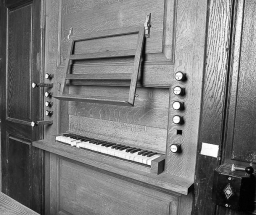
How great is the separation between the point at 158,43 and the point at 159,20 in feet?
0.55

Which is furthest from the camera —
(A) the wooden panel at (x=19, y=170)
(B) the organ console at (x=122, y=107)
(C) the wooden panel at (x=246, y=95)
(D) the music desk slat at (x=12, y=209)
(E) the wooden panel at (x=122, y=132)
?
(A) the wooden panel at (x=19, y=170)

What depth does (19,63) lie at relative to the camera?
279cm

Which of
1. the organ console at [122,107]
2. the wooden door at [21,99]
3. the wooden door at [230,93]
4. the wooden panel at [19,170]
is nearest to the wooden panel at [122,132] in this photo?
the organ console at [122,107]

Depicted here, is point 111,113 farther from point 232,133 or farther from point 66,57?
point 232,133

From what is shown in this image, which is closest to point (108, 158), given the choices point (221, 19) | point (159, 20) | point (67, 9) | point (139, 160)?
point (139, 160)

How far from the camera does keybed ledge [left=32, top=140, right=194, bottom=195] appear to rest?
1466 millimetres

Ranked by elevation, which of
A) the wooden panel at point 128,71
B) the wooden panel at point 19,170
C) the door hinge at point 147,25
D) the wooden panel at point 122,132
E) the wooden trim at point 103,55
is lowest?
the wooden panel at point 19,170

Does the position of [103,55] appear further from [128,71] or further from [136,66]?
[136,66]

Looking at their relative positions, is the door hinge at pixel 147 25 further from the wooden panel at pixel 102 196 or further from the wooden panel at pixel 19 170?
the wooden panel at pixel 19 170

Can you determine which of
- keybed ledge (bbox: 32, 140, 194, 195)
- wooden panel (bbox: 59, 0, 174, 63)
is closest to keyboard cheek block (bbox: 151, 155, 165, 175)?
keybed ledge (bbox: 32, 140, 194, 195)

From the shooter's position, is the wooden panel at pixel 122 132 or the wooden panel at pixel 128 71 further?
the wooden panel at pixel 122 132

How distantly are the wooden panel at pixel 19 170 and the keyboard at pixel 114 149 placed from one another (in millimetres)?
924

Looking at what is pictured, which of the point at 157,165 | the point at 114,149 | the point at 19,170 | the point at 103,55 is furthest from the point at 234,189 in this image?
the point at 19,170

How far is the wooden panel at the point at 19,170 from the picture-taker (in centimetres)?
279
